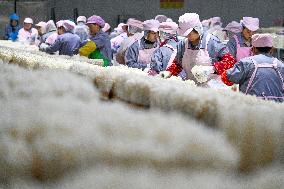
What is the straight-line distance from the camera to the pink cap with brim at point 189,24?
3750 mm

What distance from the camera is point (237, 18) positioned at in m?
10.7

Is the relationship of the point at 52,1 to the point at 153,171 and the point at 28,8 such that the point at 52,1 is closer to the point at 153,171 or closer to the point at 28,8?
the point at 28,8

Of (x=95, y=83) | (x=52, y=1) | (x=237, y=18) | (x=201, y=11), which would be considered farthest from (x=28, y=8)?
(x=95, y=83)

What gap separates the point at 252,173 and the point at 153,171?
16 centimetres

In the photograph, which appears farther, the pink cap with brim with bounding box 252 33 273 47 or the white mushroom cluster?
the pink cap with brim with bounding box 252 33 273 47

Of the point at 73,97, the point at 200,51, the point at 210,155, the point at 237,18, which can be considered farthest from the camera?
the point at 237,18

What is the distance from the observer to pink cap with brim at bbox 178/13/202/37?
12.3ft

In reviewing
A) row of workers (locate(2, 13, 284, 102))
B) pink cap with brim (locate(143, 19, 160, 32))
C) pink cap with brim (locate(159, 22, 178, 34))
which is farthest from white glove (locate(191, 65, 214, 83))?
pink cap with brim (locate(159, 22, 178, 34))

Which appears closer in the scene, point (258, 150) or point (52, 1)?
point (258, 150)

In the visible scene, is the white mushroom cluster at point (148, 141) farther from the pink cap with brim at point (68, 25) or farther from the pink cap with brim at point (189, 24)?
the pink cap with brim at point (68, 25)

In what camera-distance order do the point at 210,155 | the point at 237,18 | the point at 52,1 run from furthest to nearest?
the point at 52,1, the point at 237,18, the point at 210,155

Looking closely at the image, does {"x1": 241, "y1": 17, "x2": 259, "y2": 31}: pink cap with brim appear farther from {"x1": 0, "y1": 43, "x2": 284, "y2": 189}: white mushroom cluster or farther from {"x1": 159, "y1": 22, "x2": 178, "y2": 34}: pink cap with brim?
{"x1": 0, "y1": 43, "x2": 284, "y2": 189}: white mushroom cluster

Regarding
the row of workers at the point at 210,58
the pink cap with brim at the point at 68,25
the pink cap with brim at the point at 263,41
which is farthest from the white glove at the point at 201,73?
the pink cap with brim at the point at 68,25

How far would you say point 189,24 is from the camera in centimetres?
383
